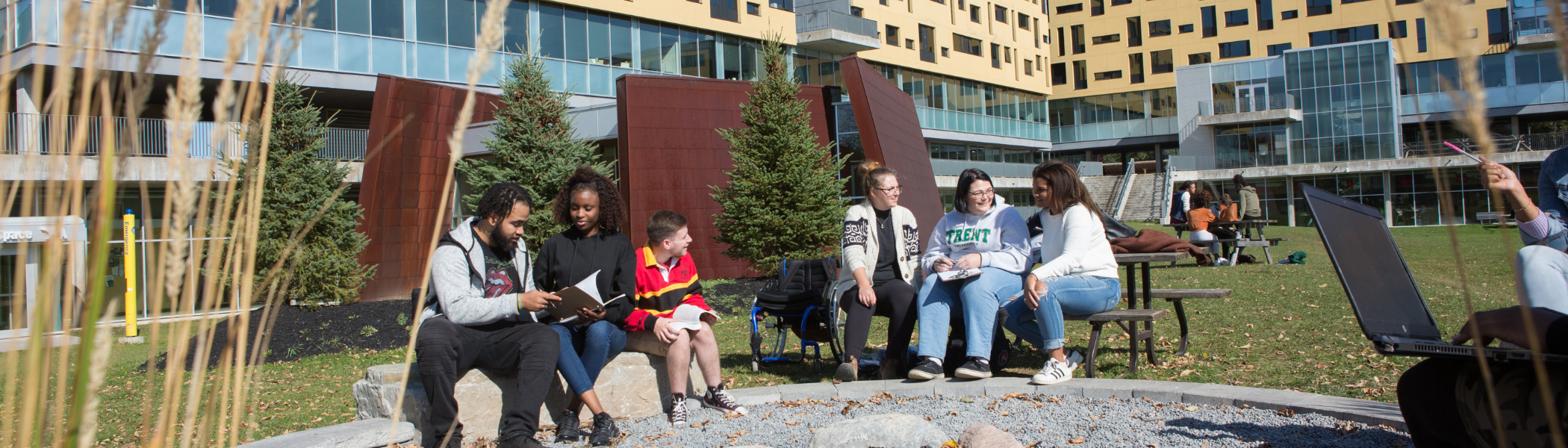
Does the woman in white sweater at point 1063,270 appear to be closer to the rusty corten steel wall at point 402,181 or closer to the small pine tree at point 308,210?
the small pine tree at point 308,210

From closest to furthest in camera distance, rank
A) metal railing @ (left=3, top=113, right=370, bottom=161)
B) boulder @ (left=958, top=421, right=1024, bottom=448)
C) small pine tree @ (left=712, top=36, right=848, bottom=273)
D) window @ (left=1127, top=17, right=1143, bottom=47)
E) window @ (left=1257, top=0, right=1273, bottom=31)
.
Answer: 1. metal railing @ (left=3, top=113, right=370, bottom=161)
2. boulder @ (left=958, top=421, right=1024, bottom=448)
3. small pine tree @ (left=712, top=36, right=848, bottom=273)
4. window @ (left=1257, top=0, right=1273, bottom=31)
5. window @ (left=1127, top=17, right=1143, bottom=47)

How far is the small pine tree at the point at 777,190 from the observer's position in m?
13.7

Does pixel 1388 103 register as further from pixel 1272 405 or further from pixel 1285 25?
pixel 1272 405

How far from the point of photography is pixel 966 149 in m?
41.0

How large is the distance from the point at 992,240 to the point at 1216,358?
169 centimetres

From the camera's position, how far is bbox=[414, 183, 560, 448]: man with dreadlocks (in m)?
3.73

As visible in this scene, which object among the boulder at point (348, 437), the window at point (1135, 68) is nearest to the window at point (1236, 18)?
the window at point (1135, 68)

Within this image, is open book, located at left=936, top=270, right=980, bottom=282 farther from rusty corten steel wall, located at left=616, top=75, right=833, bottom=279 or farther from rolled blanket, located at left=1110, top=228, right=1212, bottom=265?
rusty corten steel wall, located at left=616, top=75, right=833, bottom=279

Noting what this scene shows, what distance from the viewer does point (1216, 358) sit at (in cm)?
538

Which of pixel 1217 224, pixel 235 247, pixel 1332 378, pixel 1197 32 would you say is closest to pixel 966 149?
pixel 1197 32

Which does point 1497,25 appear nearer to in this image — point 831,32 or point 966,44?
point 966,44

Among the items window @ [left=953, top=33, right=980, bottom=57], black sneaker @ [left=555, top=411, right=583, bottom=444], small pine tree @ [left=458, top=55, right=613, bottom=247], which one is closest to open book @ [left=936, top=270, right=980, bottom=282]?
black sneaker @ [left=555, top=411, right=583, bottom=444]

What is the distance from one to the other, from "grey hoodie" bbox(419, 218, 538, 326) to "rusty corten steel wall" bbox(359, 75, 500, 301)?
1199cm

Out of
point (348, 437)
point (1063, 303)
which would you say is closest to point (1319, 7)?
point (1063, 303)
